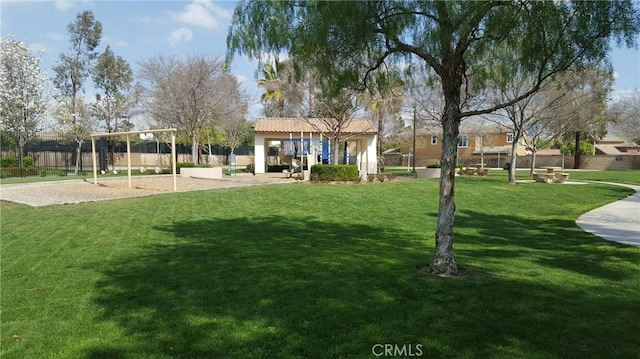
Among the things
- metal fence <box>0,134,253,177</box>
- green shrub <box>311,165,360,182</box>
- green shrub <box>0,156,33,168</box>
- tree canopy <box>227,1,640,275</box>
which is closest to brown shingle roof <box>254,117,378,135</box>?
metal fence <box>0,134,253,177</box>

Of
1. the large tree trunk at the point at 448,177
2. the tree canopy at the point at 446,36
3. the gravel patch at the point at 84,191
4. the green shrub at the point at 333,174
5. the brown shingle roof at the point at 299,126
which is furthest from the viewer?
the brown shingle roof at the point at 299,126

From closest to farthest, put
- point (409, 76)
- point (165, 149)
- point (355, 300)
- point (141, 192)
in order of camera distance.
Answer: point (355, 300)
point (409, 76)
point (141, 192)
point (165, 149)

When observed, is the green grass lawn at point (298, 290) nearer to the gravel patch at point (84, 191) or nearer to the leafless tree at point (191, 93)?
the gravel patch at point (84, 191)

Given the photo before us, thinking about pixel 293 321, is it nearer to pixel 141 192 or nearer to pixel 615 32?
pixel 615 32

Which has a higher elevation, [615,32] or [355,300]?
[615,32]

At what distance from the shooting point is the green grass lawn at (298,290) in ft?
11.2

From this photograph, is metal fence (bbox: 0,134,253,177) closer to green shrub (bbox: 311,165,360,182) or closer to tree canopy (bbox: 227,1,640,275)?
green shrub (bbox: 311,165,360,182)

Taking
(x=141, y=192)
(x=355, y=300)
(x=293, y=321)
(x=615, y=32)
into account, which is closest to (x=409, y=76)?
(x=615, y=32)

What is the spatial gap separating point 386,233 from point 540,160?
4611cm

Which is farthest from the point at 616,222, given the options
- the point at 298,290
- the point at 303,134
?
the point at 303,134

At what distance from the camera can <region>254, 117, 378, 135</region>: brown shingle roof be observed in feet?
95.8

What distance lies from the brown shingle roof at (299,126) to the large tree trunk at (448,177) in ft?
76.2

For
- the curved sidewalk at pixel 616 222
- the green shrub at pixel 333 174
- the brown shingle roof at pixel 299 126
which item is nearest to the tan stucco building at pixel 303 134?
the brown shingle roof at pixel 299 126

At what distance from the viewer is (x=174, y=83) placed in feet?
86.2
